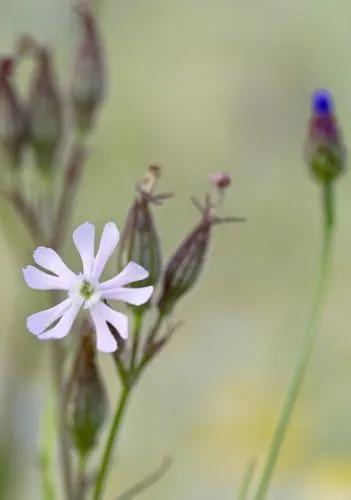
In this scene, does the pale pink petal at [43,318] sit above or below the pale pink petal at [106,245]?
below

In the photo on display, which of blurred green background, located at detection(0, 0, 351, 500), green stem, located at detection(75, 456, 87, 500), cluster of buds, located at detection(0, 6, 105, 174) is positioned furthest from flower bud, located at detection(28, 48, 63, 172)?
green stem, located at detection(75, 456, 87, 500)

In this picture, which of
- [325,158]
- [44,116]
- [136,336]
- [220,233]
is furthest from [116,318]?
[220,233]

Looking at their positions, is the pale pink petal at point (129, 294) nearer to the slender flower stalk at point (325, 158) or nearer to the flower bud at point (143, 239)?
the flower bud at point (143, 239)

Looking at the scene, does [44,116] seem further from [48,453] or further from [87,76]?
[48,453]

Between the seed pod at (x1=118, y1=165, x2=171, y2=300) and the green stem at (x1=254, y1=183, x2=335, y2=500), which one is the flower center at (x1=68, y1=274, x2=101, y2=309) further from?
the green stem at (x1=254, y1=183, x2=335, y2=500)

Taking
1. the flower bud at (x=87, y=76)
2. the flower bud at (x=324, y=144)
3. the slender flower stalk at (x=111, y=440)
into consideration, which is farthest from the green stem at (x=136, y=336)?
the flower bud at (x=87, y=76)

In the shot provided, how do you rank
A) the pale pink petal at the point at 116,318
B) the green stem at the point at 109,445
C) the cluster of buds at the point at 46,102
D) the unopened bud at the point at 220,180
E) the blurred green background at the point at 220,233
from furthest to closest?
the blurred green background at the point at 220,233 → the cluster of buds at the point at 46,102 → the unopened bud at the point at 220,180 → the green stem at the point at 109,445 → the pale pink petal at the point at 116,318
